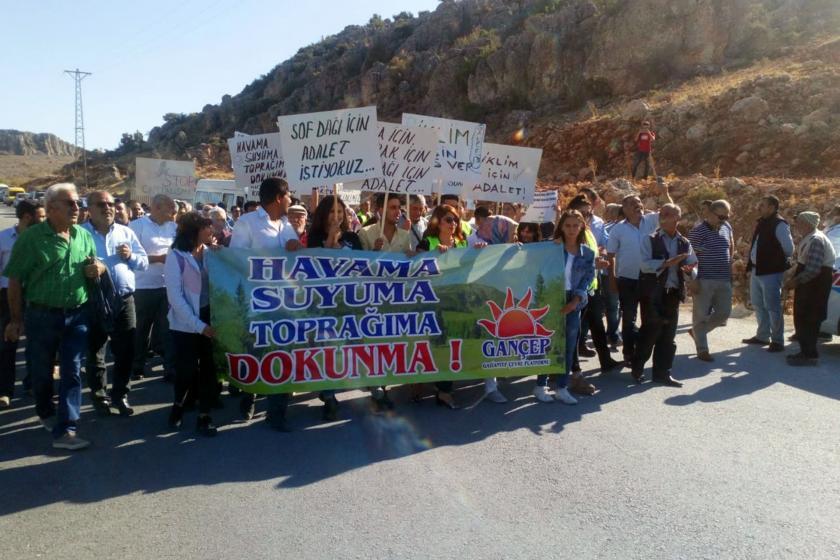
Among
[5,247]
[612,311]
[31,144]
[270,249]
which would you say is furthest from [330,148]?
[31,144]

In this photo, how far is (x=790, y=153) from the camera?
2070cm

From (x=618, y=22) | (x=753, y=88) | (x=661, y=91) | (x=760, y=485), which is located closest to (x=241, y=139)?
(x=760, y=485)

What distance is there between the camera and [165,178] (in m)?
12.7

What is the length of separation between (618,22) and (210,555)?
120 feet

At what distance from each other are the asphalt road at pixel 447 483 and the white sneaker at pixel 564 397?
0.14 m

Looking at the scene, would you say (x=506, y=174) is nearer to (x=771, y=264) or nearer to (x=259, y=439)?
(x=771, y=264)

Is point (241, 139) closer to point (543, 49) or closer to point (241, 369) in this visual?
point (241, 369)

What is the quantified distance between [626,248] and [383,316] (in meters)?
3.21

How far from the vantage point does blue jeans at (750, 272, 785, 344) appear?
864 cm

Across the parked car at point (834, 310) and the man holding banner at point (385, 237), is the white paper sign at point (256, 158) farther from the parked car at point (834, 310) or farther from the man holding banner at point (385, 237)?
the parked car at point (834, 310)

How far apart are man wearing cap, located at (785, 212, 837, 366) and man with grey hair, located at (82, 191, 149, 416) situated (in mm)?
7188

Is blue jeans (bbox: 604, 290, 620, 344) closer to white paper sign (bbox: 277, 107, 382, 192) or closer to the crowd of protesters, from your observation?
the crowd of protesters

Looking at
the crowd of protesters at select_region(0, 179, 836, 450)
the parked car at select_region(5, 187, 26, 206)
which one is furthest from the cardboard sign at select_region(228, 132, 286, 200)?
the parked car at select_region(5, 187, 26, 206)

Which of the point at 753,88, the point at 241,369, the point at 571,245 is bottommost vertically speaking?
the point at 241,369
